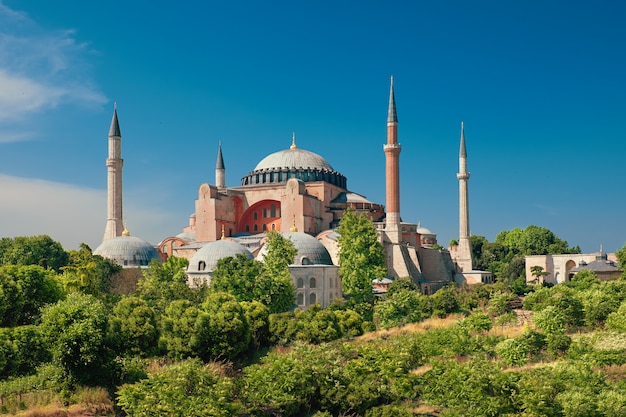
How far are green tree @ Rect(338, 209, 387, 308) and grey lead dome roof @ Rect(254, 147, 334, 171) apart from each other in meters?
14.5

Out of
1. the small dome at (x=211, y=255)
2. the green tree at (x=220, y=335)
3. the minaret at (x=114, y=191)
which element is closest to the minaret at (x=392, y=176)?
the small dome at (x=211, y=255)

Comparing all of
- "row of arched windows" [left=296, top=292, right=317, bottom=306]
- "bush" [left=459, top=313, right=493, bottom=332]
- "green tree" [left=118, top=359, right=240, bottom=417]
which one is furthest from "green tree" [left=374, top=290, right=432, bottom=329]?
"green tree" [left=118, top=359, right=240, bottom=417]

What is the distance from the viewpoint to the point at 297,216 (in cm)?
4712

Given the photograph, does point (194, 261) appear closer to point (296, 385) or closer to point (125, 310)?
point (125, 310)

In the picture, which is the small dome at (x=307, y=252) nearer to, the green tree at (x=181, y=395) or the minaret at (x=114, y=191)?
the minaret at (x=114, y=191)

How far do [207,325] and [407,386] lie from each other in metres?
6.18

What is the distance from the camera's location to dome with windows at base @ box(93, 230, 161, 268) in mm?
44969

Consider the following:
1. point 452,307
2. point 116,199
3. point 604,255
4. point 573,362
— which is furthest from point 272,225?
point 573,362

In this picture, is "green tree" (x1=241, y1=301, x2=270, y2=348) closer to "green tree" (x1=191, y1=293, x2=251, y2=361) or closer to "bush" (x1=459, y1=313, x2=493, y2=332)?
"green tree" (x1=191, y1=293, x2=251, y2=361)

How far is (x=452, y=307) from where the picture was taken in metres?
31.9

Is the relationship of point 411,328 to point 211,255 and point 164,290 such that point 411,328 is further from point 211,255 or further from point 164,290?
point 211,255

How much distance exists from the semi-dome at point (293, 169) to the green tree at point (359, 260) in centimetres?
1335

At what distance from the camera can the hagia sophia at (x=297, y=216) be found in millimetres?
45375

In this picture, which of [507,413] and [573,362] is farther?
[573,362]
